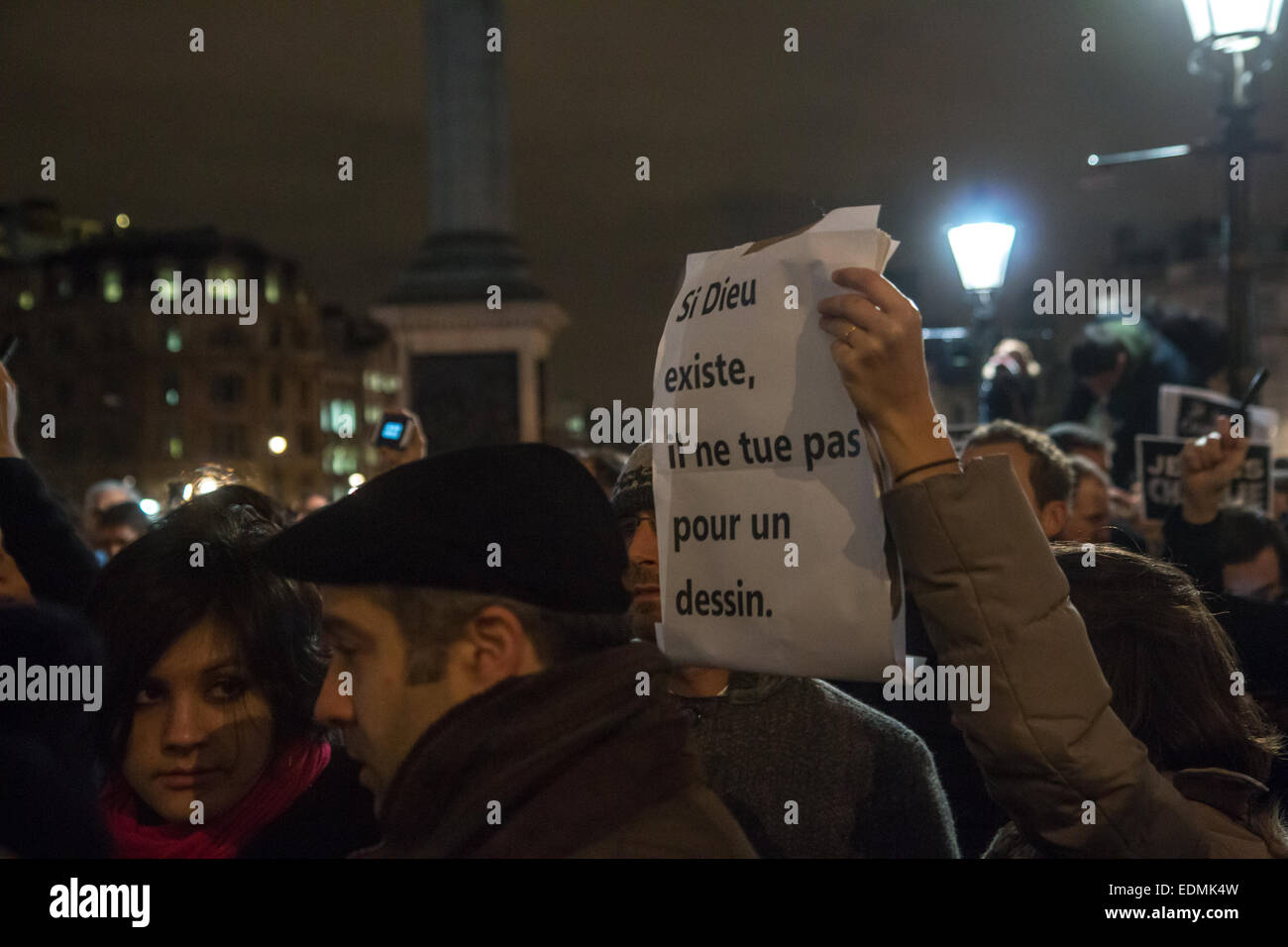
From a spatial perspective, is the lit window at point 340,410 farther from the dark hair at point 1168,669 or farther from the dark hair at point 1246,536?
the dark hair at point 1168,669

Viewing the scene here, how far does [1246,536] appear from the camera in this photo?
15.1 feet

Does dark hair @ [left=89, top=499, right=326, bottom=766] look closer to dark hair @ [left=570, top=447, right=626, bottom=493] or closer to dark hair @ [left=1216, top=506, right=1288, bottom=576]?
dark hair @ [left=570, top=447, right=626, bottom=493]

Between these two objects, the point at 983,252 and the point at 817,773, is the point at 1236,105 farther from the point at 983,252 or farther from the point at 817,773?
the point at 817,773

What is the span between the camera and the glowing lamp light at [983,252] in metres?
8.83

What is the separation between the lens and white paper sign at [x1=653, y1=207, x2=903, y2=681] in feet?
6.34

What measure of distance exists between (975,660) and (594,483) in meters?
0.58

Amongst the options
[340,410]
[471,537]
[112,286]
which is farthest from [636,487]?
[340,410]

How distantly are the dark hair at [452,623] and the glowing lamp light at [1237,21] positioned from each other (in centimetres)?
596

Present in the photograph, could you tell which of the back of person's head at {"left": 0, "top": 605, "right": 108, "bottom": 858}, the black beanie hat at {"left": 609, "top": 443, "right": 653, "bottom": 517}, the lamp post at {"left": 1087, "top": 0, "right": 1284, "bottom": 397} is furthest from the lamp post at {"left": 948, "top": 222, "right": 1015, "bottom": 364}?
the back of person's head at {"left": 0, "top": 605, "right": 108, "bottom": 858}

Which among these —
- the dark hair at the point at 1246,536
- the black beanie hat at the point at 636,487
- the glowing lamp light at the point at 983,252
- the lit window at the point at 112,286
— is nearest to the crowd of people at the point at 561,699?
the black beanie hat at the point at 636,487
